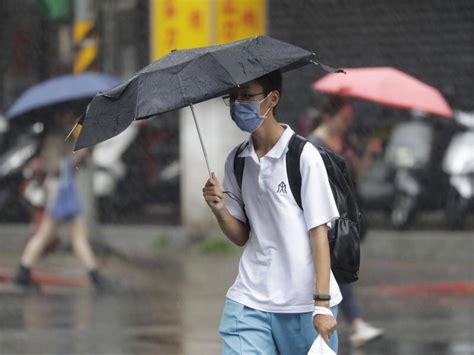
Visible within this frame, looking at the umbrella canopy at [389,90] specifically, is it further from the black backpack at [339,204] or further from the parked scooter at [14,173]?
the parked scooter at [14,173]

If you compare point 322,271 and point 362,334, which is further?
point 362,334

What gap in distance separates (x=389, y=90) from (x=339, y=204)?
391cm

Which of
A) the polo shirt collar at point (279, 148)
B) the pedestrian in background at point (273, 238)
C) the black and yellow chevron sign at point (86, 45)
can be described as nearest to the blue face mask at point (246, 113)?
the pedestrian in background at point (273, 238)

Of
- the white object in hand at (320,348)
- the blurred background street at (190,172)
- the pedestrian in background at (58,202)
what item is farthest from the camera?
the pedestrian in background at (58,202)

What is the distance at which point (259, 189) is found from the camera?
5.30 m

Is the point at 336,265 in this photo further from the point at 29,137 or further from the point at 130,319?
the point at 29,137

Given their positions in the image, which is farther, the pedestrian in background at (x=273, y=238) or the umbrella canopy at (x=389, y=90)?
the umbrella canopy at (x=389, y=90)

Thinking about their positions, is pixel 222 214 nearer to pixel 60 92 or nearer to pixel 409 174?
pixel 60 92

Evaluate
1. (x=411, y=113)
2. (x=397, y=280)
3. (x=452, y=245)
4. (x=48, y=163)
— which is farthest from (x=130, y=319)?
(x=411, y=113)

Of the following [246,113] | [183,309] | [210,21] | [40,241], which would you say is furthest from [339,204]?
[210,21]

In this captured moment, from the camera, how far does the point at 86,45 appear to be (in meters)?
14.4

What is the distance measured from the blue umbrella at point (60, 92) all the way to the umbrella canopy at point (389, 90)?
3.08 m

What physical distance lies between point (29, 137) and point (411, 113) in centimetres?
486

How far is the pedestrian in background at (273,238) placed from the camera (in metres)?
5.19
